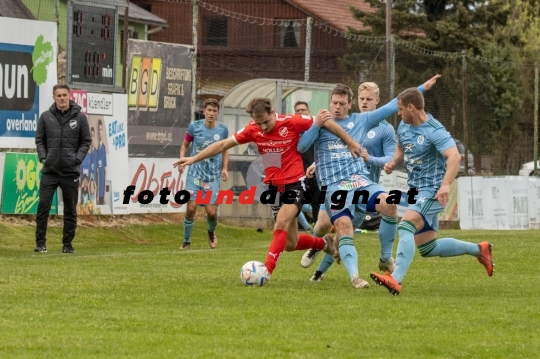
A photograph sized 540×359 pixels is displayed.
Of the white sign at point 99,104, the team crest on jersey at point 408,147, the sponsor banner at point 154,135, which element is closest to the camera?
the team crest on jersey at point 408,147

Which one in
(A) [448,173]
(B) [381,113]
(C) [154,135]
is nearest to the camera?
(A) [448,173]

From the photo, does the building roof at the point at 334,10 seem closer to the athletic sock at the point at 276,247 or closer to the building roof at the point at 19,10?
the building roof at the point at 19,10

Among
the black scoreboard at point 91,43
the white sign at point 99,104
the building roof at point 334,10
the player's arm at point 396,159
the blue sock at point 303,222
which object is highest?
the building roof at point 334,10

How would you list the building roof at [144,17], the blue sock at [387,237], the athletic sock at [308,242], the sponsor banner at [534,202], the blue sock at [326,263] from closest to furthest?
the blue sock at [326,263]
the athletic sock at [308,242]
the blue sock at [387,237]
the sponsor banner at [534,202]
the building roof at [144,17]

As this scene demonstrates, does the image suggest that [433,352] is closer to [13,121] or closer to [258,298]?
[258,298]

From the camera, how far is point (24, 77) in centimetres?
1916

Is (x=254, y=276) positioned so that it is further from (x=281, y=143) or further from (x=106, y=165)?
(x=106, y=165)

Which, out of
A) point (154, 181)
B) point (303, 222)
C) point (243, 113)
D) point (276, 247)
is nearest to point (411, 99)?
point (276, 247)

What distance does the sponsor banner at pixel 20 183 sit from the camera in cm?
1898

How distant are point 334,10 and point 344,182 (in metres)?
40.2

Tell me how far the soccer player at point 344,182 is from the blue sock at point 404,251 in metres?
0.54

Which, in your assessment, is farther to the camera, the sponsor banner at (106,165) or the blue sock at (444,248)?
the sponsor banner at (106,165)

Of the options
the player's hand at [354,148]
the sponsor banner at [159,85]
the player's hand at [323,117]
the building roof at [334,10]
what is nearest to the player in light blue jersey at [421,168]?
the player's hand at [354,148]

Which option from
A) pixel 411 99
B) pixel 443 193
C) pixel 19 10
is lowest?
pixel 443 193
